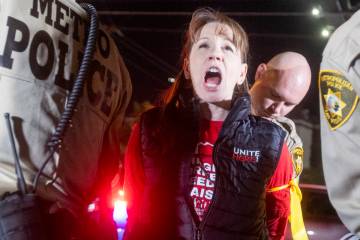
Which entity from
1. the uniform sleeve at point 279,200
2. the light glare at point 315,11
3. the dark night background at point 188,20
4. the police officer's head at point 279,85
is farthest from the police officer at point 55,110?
the light glare at point 315,11

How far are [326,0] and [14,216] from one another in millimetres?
5904

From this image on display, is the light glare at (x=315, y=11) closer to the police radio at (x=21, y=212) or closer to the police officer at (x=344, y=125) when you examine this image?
the police officer at (x=344, y=125)

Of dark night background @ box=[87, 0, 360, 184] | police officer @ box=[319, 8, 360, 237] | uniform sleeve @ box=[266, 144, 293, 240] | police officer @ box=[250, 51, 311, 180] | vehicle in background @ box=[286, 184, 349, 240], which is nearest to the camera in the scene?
police officer @ box=[319, 8, 360, 237]

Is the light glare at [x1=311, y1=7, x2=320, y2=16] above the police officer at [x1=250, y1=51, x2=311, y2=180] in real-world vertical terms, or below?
above

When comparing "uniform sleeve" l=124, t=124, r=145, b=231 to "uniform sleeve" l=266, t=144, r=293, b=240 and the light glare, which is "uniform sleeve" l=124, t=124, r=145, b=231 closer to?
"uniform sleeve" l=266, t=144, r=293, b=240

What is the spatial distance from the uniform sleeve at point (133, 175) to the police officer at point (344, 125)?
3.11ft

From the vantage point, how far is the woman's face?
2.20m

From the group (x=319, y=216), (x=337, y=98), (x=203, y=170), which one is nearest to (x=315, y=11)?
(x=319, y=216)

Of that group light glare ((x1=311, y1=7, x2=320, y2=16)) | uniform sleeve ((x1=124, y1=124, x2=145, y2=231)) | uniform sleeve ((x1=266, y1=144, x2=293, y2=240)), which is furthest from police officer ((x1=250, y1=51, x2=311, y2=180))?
light glare ((x1=311, y1=7, x2=320, y2=16))

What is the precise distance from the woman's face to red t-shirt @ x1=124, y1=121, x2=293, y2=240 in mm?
150

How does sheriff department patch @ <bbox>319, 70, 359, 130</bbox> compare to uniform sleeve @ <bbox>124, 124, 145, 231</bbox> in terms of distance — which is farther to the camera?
uniform sleeve @ <bbox>124, 124, 145, 231</bbox>

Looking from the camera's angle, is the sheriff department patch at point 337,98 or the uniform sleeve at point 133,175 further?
the uniform sleeve at point 133,175

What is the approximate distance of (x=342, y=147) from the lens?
134cm

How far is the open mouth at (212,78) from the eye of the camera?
2191 millimetres
